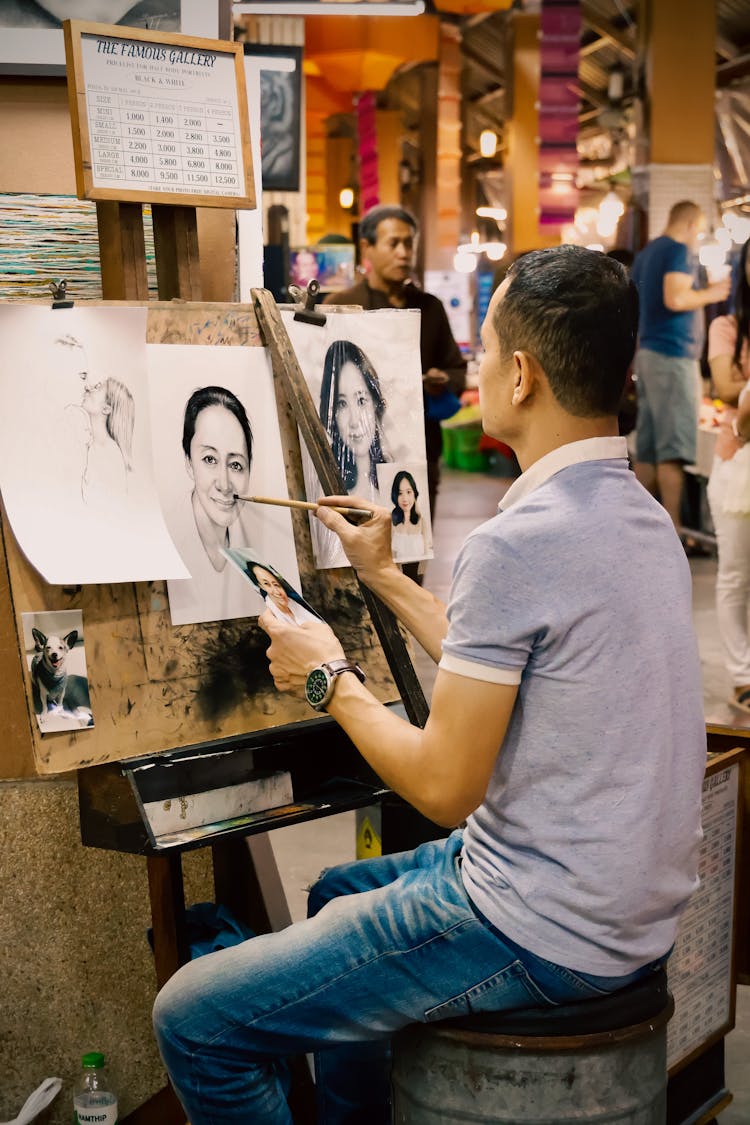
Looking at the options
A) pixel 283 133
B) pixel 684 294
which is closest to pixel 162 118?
pixel 684 294

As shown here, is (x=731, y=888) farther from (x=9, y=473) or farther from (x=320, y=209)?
(x=320, y=209)

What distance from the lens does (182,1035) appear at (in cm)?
150

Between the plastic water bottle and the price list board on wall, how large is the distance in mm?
942

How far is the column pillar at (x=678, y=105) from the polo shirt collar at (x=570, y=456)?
31.6 feet

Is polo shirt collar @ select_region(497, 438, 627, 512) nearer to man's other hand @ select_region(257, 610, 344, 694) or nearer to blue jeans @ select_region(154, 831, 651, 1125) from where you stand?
man's other hand @ select_region(257, 610, 344, 694)

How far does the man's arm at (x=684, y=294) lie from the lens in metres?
6.42

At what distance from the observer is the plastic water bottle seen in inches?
84.2

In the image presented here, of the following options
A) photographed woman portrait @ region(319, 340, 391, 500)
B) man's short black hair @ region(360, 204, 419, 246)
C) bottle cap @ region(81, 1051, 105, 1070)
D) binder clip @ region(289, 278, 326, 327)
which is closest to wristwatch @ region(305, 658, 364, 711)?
photographed woman portrait @ region(319, 340, 391, 500)

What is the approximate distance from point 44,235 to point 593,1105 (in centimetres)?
156

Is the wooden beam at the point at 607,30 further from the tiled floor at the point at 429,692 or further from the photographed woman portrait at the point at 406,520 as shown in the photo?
the photographed woman portrait at the point at 406,520

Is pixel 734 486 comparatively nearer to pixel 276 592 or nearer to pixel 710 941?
pixel 710 941

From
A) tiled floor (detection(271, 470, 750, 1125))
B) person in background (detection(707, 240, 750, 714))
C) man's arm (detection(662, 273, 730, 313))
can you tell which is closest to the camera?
tiled floor (detection(271, 470, 750, 1125))

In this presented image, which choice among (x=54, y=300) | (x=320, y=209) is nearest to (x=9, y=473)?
(x=54, y=300)

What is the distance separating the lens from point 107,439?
1.82 meters
